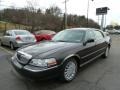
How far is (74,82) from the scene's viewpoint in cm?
444

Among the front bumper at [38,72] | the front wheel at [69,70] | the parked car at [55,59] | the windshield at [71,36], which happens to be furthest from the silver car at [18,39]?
the front bumper at [38,72]

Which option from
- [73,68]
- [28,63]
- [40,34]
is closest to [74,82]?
[73,68]

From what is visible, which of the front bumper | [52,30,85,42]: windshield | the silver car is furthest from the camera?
the silver car

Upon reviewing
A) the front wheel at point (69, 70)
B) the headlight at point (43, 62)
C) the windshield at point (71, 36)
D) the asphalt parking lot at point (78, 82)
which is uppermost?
the windshield at point (71, 36)

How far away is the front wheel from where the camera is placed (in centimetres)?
421

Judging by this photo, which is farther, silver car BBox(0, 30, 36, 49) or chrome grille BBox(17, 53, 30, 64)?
silver car BBox(0, 30, 36, 49)

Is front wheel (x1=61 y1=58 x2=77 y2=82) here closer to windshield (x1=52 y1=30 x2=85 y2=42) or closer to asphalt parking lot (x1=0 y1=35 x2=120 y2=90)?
asphalt parking lot (x1=0 y1=35 x2=120 y2=90)

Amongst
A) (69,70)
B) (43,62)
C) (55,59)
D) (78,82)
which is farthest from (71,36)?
(43,62)

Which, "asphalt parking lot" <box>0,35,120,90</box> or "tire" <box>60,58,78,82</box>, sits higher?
"tire" <box>60,58,78,82</box>

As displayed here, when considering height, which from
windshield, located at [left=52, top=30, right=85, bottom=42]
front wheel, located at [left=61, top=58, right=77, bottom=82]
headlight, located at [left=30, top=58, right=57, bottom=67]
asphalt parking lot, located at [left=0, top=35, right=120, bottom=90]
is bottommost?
asphalt parking lot, located at [left=0, top=35, right=120, bottom=90]

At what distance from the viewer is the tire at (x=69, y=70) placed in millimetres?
4198

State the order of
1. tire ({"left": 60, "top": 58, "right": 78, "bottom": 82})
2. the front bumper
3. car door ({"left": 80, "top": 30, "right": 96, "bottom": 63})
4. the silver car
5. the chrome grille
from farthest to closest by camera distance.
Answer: the silver car, car door ({"left": 80, "top": 30, "right": 96, "bottom": 63}), tire ({"left": 60, "top": 58, "right": 78, "bottom": 82}), the chrome grille, the front bumper

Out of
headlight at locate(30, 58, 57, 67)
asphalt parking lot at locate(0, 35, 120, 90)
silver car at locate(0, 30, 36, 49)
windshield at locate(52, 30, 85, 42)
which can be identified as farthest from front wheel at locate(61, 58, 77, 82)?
silver car at locate(0, 30, 36, 49)

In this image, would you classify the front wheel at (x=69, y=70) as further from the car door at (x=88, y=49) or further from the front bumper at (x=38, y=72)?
the car door at (x=88, y=49)
